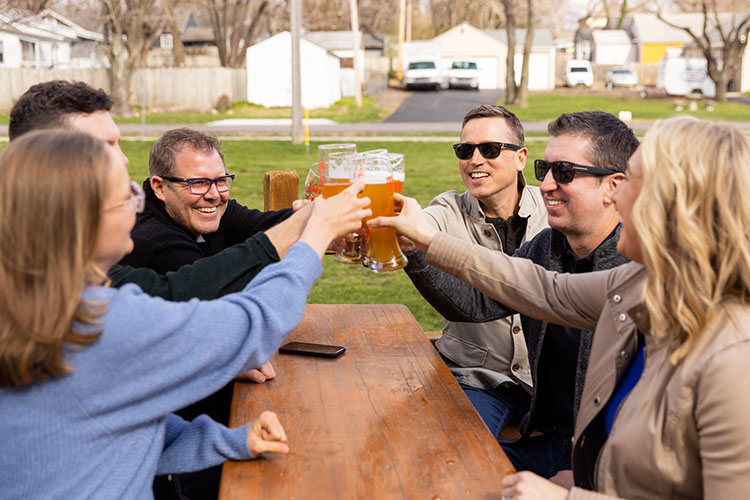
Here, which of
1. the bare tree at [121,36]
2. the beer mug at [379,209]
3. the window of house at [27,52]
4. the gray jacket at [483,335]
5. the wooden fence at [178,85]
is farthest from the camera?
the window of house at [27,52]

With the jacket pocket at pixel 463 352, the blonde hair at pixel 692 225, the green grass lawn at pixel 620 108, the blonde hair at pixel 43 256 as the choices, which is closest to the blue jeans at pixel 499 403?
the jacket pocket at pixel 463 352

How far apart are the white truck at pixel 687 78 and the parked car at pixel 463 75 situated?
11074mm

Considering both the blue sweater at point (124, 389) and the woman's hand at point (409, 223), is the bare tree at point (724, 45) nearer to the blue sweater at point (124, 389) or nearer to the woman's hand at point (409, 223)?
the woman's hand at point (409, 223)

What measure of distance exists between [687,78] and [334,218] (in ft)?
160

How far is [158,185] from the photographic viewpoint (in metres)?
3.39

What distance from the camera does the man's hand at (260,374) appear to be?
265 cm

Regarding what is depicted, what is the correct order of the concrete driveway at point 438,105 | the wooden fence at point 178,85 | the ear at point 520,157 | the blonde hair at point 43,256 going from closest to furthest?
the blonde hair at point 43,256 → the ear at point 520,157 → the concrete driveway at point 438,105 → the wooden fence at point 178,85

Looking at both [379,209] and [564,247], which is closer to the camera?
[379,209]

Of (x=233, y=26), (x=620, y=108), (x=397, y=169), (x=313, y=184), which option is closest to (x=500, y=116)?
(x=313, y=184)

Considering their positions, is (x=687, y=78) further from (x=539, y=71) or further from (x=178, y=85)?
(x=178, y=85)

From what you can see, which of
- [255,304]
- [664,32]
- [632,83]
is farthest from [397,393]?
[664,32]

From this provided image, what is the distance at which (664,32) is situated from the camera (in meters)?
62.5

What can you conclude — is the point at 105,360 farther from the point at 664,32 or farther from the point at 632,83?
the point at 664,32

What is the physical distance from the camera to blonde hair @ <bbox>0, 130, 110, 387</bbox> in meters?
1.61
